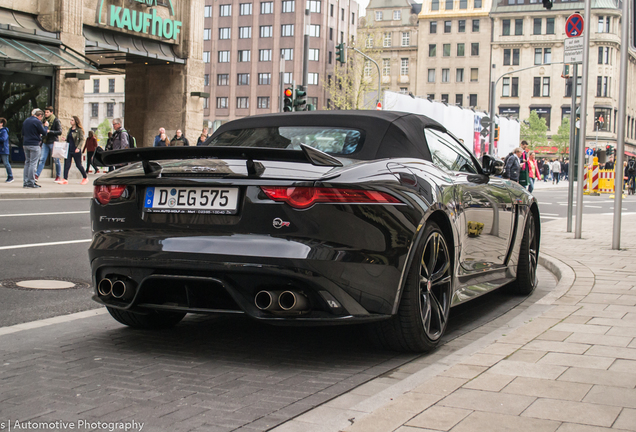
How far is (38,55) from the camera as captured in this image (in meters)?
23.2

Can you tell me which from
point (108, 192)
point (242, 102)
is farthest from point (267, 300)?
point (242, 102)

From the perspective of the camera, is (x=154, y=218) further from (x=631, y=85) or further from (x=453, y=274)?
(x=631, y=85)

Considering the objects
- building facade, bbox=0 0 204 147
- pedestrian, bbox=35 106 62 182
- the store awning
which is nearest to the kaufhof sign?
building facade, bbox=0 0 204 147

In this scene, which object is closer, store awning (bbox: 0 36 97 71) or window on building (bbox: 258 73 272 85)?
store awning (bbox: 0 36 97 71)

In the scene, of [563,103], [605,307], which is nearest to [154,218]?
[605,307]

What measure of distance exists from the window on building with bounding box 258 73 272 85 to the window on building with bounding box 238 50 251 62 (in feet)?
9.43

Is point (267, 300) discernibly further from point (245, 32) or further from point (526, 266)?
point (245, 32)

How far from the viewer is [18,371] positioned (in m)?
3.92

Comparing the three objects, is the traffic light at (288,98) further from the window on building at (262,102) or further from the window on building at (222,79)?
the window on building at (222,79)

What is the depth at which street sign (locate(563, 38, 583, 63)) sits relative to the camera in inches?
468

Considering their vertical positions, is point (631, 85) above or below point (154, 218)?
above

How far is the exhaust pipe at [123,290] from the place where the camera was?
4.26 m

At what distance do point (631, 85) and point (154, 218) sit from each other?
104730mm

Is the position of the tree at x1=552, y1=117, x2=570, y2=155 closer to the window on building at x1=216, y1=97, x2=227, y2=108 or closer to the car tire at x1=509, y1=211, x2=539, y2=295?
the window on building at x1=216, y1=97, x2=227, y2=108
